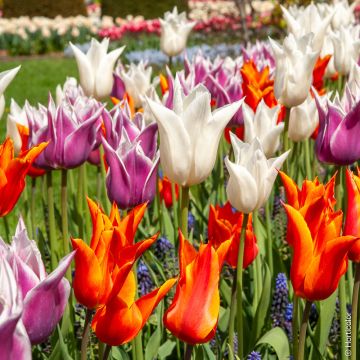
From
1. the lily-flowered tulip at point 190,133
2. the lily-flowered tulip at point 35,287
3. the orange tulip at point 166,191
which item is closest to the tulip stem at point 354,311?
the lily-flowered tulip at point 190,133

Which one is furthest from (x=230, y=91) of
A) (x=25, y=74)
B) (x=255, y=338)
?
(x=25, y=74)

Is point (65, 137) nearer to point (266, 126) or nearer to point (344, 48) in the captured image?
point (266, 126)

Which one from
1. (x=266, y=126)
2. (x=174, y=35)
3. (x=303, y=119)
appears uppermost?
(x=266, y=126)

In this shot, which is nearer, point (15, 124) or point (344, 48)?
point (15, 124)

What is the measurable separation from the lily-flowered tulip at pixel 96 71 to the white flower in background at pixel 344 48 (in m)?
1.08

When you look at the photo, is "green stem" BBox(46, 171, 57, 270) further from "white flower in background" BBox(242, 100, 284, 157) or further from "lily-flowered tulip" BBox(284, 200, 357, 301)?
"lily-flowered tulip" BBox(284, 200, 357, 301)

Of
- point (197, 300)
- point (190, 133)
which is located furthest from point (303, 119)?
point (197, 300)

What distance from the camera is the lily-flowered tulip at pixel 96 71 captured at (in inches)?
120

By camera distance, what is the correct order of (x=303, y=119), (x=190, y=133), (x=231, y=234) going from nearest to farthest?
(x=190, y=133) < (x=231, y=234) < (x=303, y=119)

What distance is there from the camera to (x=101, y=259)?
1.45m

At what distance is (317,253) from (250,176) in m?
0.31

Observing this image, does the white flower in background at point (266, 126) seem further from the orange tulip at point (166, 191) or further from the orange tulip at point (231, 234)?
the orange tulip at point (166, 191)

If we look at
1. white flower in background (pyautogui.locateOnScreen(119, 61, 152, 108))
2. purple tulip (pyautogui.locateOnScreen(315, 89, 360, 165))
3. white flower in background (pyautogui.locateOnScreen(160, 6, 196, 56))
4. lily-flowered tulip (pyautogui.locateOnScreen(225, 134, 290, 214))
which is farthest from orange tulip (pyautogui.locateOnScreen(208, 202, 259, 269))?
white flower in background (pyautogui.locateOnScreen(160, 6, 196, 56))

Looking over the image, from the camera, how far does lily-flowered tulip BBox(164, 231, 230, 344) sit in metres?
1.40
